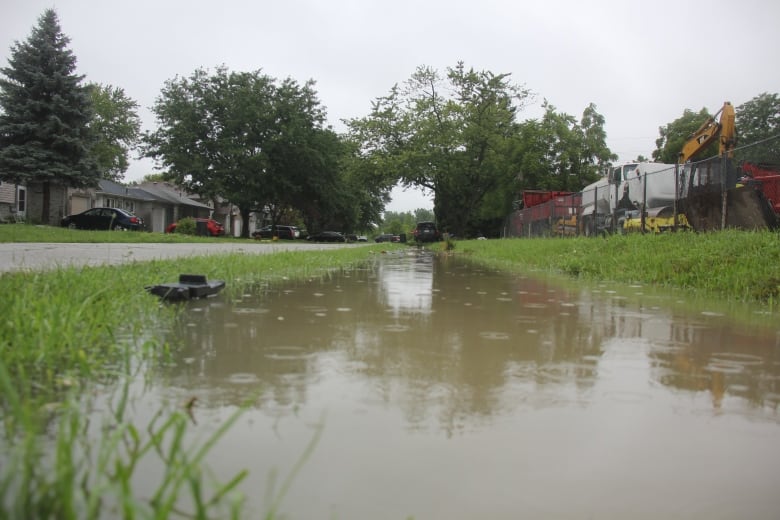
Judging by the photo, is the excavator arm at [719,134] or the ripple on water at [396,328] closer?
the ripple on water at [396,328]

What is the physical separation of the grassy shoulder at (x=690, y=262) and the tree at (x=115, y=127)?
56133 millimetres

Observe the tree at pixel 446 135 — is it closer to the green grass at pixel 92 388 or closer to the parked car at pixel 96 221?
the parked car at pixel 96 221

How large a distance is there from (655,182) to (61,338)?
15.1m

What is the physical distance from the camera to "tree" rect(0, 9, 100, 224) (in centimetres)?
3109

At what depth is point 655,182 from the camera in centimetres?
1495

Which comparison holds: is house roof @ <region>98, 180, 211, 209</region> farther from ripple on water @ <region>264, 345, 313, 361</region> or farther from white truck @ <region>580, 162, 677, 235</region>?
ripple on water @ <region>264, 345, 313, 361</region>

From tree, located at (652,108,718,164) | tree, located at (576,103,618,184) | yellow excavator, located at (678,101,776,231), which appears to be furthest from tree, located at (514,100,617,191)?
yellow excavator, located at (678,101,776,231)

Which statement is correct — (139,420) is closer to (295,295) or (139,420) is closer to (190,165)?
(295,295)

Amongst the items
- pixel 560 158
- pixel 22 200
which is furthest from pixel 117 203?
pixel 560 158

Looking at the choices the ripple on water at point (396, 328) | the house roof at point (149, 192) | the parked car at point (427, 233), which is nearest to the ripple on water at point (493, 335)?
the ripple on water at point (396, 328)

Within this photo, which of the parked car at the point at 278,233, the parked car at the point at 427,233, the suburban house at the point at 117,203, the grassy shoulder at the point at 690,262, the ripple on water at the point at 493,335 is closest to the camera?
the ripple on water at the point at 493,335

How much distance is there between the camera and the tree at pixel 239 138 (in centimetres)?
4408

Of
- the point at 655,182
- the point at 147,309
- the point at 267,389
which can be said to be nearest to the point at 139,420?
the point at 267,389

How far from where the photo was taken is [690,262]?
788 centimetres
